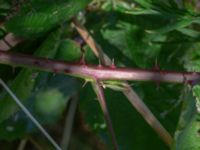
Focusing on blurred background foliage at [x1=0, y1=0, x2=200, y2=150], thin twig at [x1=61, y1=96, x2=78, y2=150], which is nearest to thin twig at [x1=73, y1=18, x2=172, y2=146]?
blurred background foliage at [x1=0, y1=0, x2=200, y2=150]

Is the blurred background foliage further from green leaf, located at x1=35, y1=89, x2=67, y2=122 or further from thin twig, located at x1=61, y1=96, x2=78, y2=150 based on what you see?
thin twig, located at x1=61, y1=96, x2=78, y2=150

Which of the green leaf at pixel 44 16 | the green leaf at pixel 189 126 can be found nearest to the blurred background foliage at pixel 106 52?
the green leaf at pixel 44 16

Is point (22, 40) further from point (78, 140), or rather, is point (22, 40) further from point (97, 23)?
point (78, 140)

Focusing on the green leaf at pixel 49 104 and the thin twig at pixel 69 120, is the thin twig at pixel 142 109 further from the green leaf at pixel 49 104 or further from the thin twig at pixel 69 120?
the thin twig at pixel 69 120

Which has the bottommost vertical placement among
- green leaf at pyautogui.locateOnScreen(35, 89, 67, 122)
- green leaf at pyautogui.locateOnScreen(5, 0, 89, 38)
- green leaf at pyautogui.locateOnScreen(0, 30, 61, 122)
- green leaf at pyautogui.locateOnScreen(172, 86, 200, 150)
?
green leaf at pyautogui.locateOnScreen(35, 89, 67, 122)

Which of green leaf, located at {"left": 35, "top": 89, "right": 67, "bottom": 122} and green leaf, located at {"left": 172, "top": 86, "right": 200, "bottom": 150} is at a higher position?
green leaf, located at {"left": 172, "top": 86, "right": 200, "bottom": 150}

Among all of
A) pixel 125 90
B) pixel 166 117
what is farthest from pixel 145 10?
pixel 166 117

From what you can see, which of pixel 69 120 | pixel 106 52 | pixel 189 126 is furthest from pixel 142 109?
pixel 69 120

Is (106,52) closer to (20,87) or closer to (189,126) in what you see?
(20,87)
